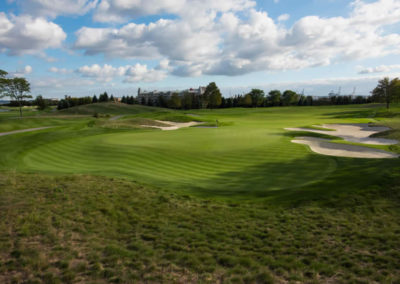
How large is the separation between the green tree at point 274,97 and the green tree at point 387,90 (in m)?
48.1

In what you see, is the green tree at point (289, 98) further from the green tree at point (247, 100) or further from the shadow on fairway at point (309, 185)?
the shadow on fairway at point (309, 185)

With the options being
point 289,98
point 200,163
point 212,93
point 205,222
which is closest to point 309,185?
point 205,222

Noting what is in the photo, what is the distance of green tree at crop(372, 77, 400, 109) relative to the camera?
60188 mm

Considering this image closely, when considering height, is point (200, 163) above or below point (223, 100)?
below

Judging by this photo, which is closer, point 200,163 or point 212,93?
point 200,163

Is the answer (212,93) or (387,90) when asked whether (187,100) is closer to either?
(212,93)

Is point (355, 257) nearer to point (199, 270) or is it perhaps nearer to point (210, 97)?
point (199, 270)

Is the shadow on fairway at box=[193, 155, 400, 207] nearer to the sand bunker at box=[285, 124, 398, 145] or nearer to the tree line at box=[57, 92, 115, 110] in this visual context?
the sand bunker at box=[285, 124, 398, 145]

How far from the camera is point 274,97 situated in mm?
110750

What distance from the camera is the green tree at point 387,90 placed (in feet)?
197

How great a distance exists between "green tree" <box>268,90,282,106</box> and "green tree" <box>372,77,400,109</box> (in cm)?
4805

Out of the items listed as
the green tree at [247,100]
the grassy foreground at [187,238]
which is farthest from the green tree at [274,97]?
the grassy foreground at [187,238]

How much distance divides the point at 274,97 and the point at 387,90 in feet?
167

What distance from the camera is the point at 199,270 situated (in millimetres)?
5207
